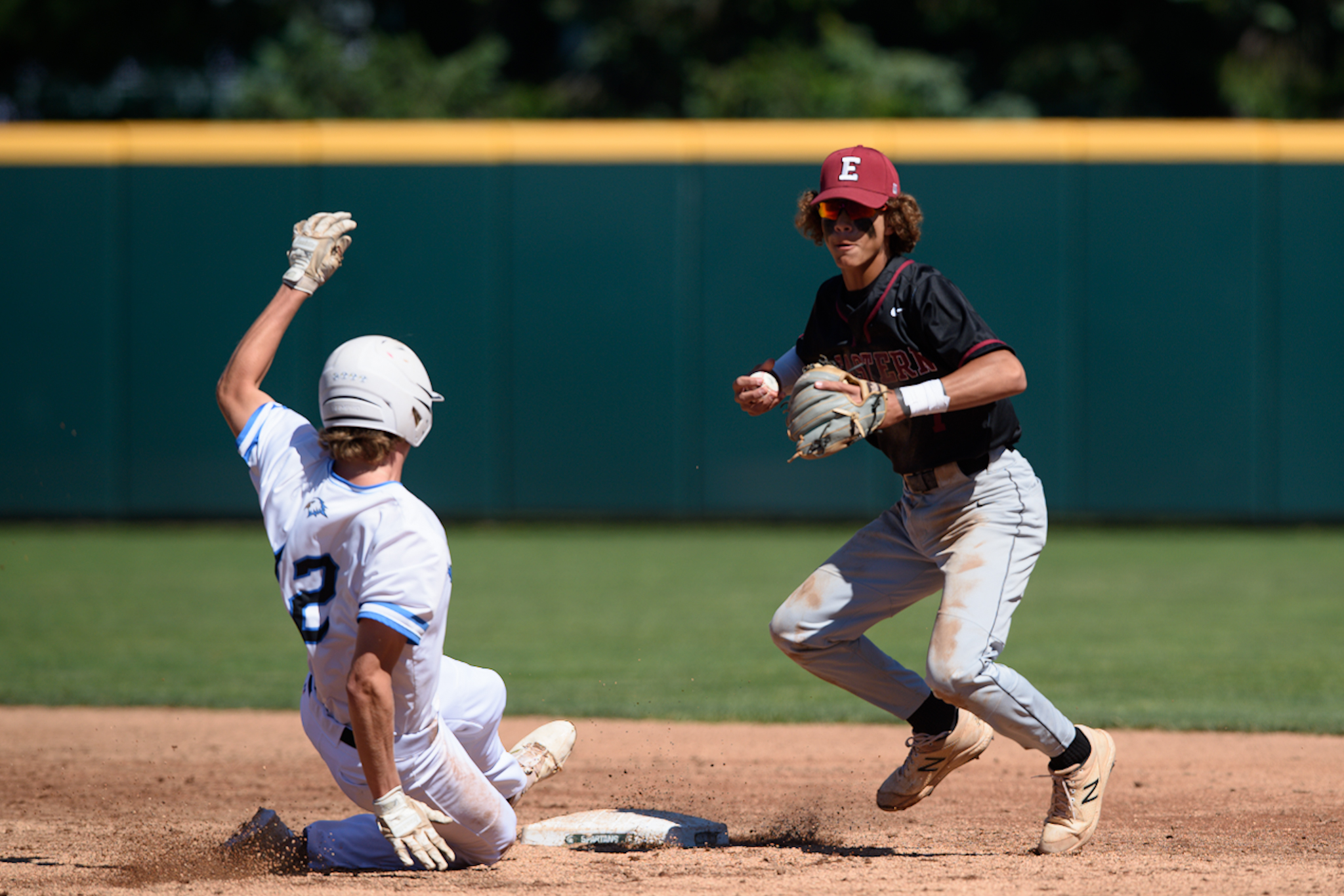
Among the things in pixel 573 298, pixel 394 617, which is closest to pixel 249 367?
pixel 394 617

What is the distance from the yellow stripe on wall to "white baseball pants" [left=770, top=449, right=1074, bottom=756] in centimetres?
857

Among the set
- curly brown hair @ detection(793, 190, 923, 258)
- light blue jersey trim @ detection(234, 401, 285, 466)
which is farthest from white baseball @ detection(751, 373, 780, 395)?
light blue jersey trim @ detection(234, 401, 285, 466)

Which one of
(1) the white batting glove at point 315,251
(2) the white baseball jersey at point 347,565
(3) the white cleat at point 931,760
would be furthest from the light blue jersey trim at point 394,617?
(3) the white cleat at point 931,760

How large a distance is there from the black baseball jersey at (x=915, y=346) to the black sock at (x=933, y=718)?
688mm

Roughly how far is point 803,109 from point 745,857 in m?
12.8

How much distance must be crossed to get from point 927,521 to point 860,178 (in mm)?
983

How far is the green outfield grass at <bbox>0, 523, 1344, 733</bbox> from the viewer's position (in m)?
6.41

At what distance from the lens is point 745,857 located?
3918mm

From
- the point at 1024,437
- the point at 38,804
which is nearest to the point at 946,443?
the point at 38,804

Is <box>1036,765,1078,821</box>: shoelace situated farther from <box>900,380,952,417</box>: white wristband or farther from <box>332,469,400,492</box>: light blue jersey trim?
<box>332,469,400,492</box>: light blue jersey trim

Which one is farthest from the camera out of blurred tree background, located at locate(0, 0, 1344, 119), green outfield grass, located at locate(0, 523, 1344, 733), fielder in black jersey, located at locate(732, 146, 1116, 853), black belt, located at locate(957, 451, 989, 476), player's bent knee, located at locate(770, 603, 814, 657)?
blurred tree background, located at locate(0, 0, 1344, 119)

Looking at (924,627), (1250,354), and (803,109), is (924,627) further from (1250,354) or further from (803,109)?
(803,109)

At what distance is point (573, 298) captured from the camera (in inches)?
494

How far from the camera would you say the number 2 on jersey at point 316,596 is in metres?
3.31
